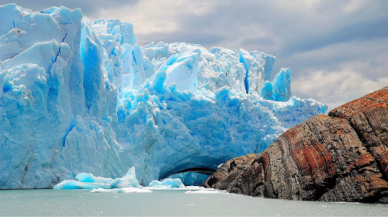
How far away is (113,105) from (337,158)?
1267cm

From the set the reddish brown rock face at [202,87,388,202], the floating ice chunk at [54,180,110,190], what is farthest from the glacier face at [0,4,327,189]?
Result: the reddish brown rock face at [202,87,388,202]

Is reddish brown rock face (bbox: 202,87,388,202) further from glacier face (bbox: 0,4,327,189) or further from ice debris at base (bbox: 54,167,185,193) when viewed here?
glacier face (bbox: 0,4,327,189)

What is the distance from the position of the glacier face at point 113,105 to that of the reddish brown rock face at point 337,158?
29.2ft

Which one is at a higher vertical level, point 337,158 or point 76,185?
point 337,158

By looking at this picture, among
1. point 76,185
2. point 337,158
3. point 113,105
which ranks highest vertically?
point 113,105

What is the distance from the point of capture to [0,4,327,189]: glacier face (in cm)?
1522

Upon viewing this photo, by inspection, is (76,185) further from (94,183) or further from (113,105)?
(113,105)

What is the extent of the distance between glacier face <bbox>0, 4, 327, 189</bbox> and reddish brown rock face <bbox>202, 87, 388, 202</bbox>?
891 cm

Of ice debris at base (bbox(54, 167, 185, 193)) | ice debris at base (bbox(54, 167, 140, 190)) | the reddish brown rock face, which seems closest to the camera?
the reddish brown rock face

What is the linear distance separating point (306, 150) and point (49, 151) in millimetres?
10307

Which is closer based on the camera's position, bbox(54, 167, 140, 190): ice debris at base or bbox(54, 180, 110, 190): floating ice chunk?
bbox(54, 180, 110, 190): floating ice chunk

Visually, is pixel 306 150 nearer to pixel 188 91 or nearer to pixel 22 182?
pixel 22 182

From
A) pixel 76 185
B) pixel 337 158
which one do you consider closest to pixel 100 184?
pixel 76 185

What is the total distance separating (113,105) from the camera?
A: 65.2 ft
